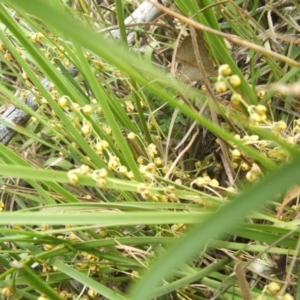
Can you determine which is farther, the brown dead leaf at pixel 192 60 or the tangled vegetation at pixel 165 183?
the brown dead leaf at pixel 192 60

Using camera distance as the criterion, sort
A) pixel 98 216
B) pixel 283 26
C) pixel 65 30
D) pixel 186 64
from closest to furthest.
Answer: pixel 65 30, pixel 98 216, pixel 186 64, pixel 283 26

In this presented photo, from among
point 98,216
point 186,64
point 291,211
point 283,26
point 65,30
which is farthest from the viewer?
point 283,26

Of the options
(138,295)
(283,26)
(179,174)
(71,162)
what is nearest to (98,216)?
(138,295)

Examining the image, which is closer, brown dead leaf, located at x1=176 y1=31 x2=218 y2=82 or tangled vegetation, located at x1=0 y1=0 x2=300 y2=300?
tangled vegetation, located at x1=0 y1=0 x2=300 y2=300

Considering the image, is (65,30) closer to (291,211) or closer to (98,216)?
(98,216)
